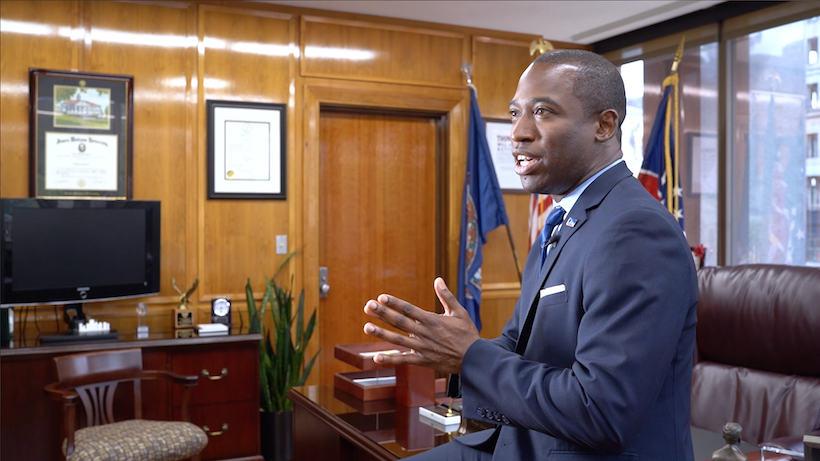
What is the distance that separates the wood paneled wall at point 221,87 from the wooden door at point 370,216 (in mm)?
136

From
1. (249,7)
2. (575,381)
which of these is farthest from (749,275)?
(249,7)

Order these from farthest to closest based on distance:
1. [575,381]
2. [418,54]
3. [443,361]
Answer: [418,54] < [443,361] < [575,381]

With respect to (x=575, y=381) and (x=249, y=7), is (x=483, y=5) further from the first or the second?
(x=575, y=381)

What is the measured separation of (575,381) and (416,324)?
10.6 inches

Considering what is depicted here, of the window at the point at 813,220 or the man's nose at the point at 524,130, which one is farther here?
the window at the point at 813,220

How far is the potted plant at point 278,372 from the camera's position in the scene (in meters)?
4.08

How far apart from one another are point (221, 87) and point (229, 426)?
195cm

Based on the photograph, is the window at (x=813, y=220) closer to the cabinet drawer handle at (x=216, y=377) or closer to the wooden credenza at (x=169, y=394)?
the wooden credenza at (x=169, y=394)

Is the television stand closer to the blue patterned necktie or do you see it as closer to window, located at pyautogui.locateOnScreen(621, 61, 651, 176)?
the blue patterned necktie

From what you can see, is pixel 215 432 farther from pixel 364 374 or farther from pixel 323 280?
pixel 364 374

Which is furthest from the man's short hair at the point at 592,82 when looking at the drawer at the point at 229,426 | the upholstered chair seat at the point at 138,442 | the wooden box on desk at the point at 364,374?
the drawer at the point at 229,426

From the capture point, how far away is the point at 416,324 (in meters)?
1.20

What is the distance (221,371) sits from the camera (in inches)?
150

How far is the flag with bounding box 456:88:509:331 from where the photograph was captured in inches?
188
